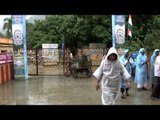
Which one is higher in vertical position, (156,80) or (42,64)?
(156,80)

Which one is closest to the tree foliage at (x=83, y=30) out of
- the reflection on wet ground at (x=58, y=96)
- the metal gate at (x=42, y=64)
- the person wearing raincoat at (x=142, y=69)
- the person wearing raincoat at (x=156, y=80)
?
the metal gate at (x=42, y=64)

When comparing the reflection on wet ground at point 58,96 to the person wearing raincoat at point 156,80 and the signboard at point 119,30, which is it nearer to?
the person wearing raincoat at point 156,80

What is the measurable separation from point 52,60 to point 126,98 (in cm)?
1219

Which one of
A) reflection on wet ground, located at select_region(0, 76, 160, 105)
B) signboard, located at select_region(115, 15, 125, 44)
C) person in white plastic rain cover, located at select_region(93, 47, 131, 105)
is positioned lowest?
reflection on wet ground, located at select_region(0, 76, 160, 105)

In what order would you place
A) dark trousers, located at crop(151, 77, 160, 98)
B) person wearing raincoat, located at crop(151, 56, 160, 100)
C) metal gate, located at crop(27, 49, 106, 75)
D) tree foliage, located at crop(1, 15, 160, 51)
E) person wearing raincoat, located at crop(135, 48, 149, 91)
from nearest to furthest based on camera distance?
person wearing raincoat, located at crop(151, 56, 160, 100), dark trousers, located at crop(151, 77, 160, 98), person wearing raincoat, located at crop(135, 48, 149, 91), metal gate, located at crop(27, 49, 106, 75), tree foliage, located at crop(1, 15, 160, 51)

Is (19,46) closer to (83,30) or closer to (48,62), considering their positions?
(48,62)

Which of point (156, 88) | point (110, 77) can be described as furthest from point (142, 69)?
point (110, 77)

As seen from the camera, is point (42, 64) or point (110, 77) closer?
point (110, 77)

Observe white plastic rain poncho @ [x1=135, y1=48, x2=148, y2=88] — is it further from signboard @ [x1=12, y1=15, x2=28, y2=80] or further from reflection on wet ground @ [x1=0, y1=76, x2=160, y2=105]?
signboard @ [x1=12, y1=15, x2=28, y2=80]

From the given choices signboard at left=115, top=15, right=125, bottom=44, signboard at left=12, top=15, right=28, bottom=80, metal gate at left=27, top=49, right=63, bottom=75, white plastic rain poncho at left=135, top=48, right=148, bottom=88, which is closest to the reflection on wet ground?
white plastic rain poncho at left=135, top=48, right=148, bottom=88
